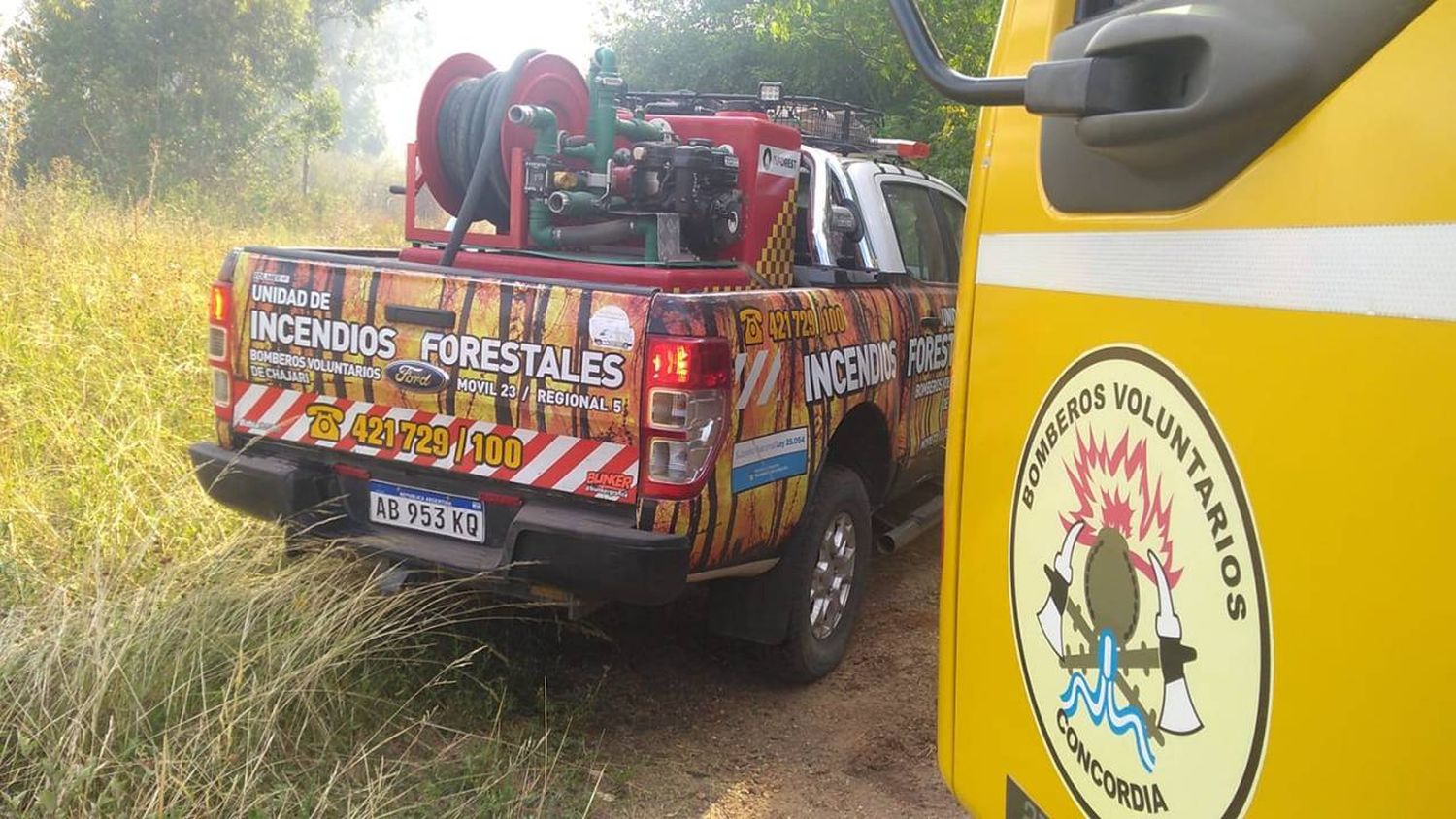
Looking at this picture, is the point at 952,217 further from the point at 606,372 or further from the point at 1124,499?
the point at 1124,499

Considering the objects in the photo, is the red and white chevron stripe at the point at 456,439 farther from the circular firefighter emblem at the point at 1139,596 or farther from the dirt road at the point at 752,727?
the circular firefighter emblem at the point at 1139,596

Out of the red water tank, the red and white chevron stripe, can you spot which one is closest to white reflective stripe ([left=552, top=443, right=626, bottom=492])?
the red and white chevron stripe

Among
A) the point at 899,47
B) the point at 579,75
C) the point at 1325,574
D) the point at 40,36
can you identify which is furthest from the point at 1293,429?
the point at 40,36

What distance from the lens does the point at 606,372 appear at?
3.54 m

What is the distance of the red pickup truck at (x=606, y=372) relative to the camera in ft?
11.6

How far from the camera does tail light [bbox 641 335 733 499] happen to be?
11.4 feet

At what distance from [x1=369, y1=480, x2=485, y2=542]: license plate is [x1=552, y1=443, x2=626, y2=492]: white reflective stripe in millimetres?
335

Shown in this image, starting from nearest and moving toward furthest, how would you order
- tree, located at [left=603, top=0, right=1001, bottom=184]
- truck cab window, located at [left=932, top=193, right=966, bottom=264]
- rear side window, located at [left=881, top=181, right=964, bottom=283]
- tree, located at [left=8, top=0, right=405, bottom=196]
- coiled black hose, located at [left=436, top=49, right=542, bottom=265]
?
coiled black hose, located at [left=436, top=49, right=542, bottom=265] < rear side window, located at [left=881, top=181, right=964, bottom=283] < truck cab window, located at [left=932, top=193, right=966, bottom=264] < tree, located at [left=603, top=0, right=1001, bottom=184] < tree, located at [left=8, top=0, right=405, bottom=196]

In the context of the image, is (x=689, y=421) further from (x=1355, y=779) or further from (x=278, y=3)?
(x=278, y=3)

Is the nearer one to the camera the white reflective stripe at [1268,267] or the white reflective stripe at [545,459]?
the white reflective stripe at [1268,267]

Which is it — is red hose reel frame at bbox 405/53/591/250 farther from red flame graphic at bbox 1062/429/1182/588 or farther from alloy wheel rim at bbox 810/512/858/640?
red flame graphic at bbox 1062/429/1182/588

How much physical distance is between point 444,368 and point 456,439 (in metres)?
0.23

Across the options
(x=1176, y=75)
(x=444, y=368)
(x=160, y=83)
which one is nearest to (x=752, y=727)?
(x=444, y=368)

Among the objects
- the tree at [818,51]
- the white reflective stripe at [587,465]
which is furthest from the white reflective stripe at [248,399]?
the tree at [818,51]
